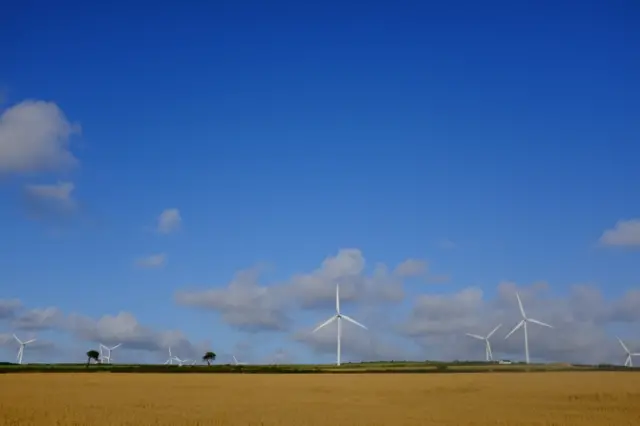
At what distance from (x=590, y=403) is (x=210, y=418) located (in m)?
35.9

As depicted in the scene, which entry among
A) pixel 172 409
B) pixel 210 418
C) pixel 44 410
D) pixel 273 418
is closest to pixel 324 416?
A: pixel 273 418

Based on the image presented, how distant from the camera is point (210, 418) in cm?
4256

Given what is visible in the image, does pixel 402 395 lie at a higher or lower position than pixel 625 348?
lower

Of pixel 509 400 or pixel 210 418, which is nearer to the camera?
pixel 210 418

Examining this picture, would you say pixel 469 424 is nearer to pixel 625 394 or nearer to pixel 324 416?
pixel 324 416

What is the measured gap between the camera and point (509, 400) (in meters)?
63.2

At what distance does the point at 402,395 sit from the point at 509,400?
13.2 m

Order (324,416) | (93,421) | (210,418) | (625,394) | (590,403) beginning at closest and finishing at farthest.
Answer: (93,421)
(210,418)
(324,416)
(590,403)
(625,394)

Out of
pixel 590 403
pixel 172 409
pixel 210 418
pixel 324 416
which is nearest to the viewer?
pixel 210 418

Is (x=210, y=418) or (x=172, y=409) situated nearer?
(x=210, y=418)

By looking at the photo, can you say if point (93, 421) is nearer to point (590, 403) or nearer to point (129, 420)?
point (129, 420)

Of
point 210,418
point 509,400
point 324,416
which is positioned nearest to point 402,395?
point 509,400

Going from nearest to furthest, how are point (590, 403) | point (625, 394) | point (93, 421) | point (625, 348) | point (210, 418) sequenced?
point (93, 421) < point (210, 418) < point (590, 403) < point (625, 394) < point (625, 348)

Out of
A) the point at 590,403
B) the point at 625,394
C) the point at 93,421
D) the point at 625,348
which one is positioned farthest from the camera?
the point at 625,348
